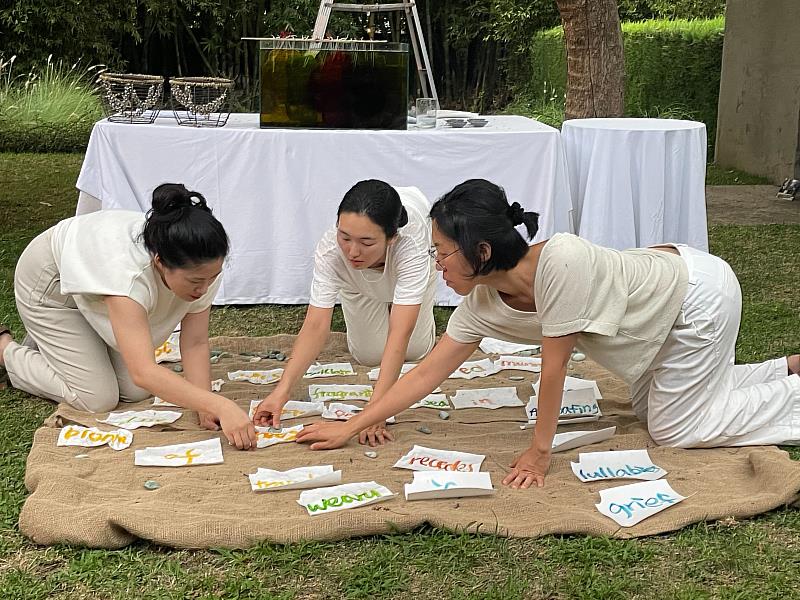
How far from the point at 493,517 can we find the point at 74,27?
11.0 m

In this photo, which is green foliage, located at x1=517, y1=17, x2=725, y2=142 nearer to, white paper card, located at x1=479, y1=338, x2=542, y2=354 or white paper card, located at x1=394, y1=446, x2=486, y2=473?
white paper card, located at x1=479, y1=338, x2=542, y2=354

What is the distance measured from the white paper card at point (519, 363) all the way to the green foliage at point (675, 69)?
22.9ft

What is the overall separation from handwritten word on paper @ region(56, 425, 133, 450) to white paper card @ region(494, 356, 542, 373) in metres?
1.48

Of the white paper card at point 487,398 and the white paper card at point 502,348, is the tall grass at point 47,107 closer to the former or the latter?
the white paper card at point 502,348

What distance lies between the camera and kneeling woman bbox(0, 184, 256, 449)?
8.98 feet

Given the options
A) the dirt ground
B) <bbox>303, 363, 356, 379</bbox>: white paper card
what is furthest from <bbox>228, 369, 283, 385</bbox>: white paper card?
the dirt ground

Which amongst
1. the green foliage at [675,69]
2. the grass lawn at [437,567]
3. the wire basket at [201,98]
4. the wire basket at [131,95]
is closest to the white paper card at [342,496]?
the grass lawn at [437,567]

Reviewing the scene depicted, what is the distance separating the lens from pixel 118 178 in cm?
439

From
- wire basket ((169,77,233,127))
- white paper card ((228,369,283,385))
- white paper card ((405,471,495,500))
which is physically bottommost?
white paper card ((228,369,283,385))

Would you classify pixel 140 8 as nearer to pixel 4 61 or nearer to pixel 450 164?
pixel 4 61

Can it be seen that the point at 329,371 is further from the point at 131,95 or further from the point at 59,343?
the point at 131,95

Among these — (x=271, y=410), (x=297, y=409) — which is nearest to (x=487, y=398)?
(x=297, y=409)

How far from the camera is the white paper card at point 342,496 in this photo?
8.25ft

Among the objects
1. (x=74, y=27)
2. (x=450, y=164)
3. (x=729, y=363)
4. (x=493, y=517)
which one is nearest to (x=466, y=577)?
(x=493, y=517)
